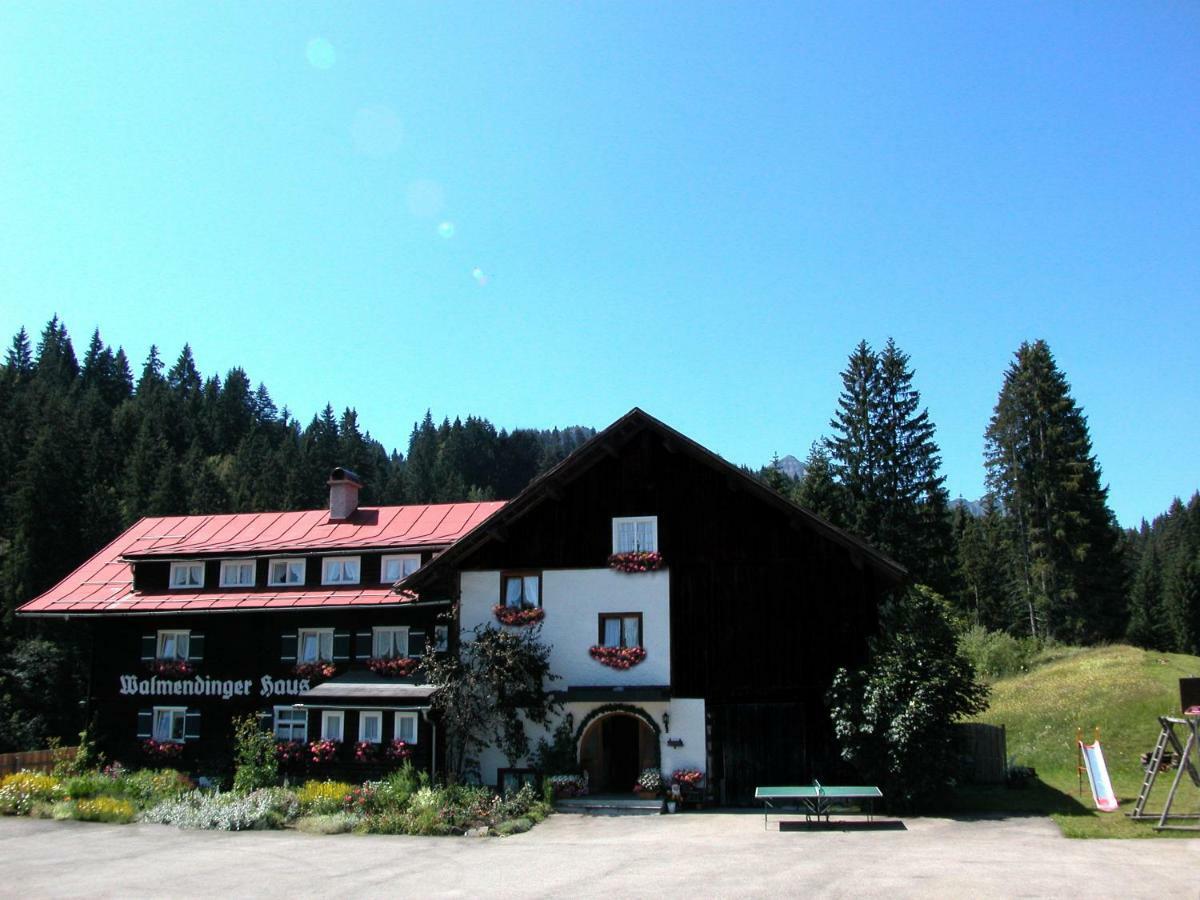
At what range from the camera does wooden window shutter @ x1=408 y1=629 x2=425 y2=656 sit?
30.9 metres

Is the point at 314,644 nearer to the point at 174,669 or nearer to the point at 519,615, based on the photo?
the point at 174,669

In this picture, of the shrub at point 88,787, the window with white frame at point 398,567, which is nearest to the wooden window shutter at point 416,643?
the window with white frame at point 398,567

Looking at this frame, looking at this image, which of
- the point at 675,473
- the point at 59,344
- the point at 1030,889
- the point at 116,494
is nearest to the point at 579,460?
the point at 675,473

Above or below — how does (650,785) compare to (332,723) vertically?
below

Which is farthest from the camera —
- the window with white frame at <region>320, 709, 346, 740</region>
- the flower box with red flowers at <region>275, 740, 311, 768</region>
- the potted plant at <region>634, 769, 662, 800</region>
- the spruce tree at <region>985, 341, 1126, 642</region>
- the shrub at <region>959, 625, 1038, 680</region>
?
the spruce tree at <region>985, 341, 1126, 642</region>

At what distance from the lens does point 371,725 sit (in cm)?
3050

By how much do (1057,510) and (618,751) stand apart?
34.2m

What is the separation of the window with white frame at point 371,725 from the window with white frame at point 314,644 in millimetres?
2521

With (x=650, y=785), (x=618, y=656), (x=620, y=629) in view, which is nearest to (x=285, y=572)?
(x=620, y=629)

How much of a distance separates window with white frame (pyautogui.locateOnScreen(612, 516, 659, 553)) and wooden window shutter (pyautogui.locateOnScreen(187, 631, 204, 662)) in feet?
48.2

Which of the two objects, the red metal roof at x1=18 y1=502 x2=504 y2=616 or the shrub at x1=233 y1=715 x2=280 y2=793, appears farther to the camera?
the red metal roof at x1=18 y1=502 x2=504 y2=616

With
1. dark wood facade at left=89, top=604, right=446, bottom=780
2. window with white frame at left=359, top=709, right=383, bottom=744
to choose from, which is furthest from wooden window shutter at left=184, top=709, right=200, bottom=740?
window with white frame at left=359, top=709, right=383, bottom=744

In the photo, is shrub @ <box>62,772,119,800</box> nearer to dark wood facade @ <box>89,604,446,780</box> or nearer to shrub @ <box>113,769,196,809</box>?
shrub @ <box>113,769,196,809</box>

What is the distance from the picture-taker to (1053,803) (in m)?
24.2
